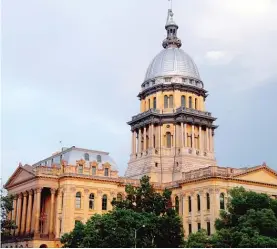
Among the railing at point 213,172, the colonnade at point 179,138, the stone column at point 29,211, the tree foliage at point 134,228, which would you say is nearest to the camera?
the tree foliage at point 134,228

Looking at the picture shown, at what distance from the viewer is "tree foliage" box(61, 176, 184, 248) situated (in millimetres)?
61406

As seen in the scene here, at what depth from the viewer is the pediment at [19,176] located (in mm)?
84537

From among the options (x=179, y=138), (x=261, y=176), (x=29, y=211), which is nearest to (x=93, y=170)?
(x=29, y=211)

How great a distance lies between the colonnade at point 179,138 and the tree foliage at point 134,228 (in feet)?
82.6

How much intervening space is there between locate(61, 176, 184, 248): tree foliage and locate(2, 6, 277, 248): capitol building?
11.7 m

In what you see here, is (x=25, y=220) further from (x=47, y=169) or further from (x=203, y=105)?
(x=203, y=105)

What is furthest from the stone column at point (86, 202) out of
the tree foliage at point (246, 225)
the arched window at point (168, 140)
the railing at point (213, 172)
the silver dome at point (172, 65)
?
the silver dome at point (172, 65)

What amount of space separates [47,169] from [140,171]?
63.4ft

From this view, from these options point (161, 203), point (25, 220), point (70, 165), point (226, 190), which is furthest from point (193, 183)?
point (25, 220)

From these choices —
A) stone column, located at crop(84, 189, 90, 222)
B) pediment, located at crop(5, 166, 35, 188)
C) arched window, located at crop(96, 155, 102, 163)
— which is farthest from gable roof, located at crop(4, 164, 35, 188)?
arched window, located at crop(96, 155, 102, 163)

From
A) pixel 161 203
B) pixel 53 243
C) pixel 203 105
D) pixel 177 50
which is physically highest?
pixel 177 50

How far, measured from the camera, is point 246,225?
62.1 m

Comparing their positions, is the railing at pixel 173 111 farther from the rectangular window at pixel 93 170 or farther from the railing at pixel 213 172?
the rectangular window at pixel 93 170

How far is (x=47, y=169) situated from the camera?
8275cm
